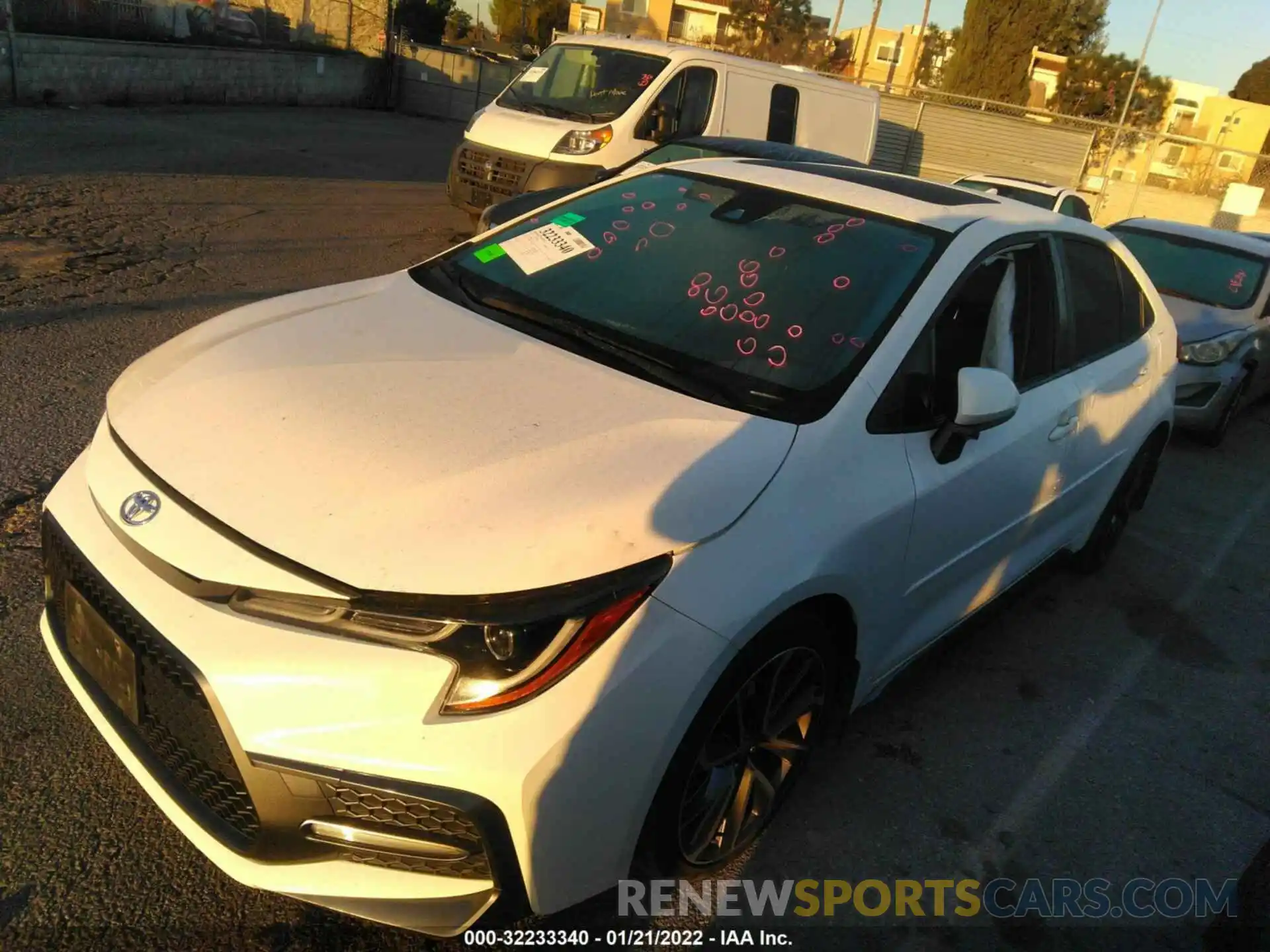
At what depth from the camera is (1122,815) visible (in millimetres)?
3186

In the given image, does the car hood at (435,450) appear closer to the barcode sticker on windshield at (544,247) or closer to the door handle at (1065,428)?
the barcode sticker on windshield at (544,247)

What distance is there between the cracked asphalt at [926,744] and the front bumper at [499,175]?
234 cm

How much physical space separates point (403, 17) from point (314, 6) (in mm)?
10981

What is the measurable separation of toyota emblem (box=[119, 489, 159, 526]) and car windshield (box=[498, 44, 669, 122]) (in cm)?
798

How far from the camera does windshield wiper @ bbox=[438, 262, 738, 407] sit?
2.66m

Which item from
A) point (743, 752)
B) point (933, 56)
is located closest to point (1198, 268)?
point (743, 752)

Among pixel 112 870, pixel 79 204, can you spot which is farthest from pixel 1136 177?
pixel 112 870

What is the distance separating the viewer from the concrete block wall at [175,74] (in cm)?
1462

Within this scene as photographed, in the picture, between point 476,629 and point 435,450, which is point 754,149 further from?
point 476,629

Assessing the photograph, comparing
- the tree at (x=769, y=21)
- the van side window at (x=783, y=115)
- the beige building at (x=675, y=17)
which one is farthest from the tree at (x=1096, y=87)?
the van side window at (x=783, y=115)

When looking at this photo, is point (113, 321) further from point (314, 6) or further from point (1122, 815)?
point (314, 6)

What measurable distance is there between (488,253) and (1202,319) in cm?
666

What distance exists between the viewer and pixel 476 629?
193cm

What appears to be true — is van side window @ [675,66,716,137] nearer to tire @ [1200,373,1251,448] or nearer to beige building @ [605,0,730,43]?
tire @ [1200,373,1251,448]
